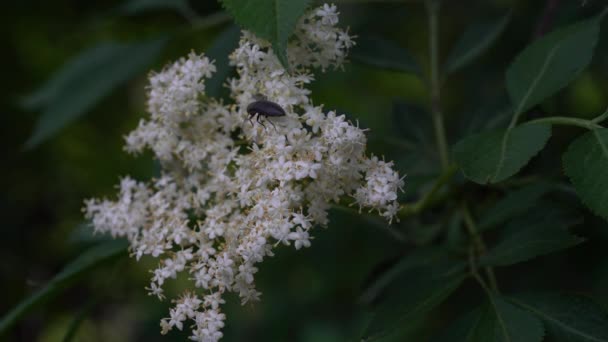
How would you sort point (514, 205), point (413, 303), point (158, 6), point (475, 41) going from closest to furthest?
point (413, 303) → point (514, 205) → point (475, 41) → point (158, 6)

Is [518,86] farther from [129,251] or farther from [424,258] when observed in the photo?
[129,251]

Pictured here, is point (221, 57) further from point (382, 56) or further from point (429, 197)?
point (429, 197)

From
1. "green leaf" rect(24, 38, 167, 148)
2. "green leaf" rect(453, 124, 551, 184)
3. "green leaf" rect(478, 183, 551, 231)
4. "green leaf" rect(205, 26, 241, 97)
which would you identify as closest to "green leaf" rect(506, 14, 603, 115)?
"green leaf" rect(453, 124, 551, 184)

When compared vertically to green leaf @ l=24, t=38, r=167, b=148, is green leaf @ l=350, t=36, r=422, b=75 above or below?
below

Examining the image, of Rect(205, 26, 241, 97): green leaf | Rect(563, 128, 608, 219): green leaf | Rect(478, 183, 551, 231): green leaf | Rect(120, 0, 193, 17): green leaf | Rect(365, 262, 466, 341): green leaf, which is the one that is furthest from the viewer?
Rect(120, 0, 193, 17): green leaf

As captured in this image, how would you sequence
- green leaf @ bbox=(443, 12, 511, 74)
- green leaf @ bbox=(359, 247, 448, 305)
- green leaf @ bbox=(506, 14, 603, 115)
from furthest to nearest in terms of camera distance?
green leaf @ bbox=(443, 12, 511, 74) → green leaf @ bbox=(359, 247, 448, 305) → green leaf @ bbox=(506, 14, 603, 115)

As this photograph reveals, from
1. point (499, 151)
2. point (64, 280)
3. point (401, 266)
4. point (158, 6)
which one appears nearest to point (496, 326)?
point (499, 151)

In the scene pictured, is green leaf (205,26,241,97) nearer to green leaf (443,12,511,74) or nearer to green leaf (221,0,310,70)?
green leaf (221,0,310,70)

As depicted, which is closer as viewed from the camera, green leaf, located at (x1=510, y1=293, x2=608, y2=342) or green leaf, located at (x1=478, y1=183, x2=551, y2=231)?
green leaf, located at (x1=510, y1=293, x2=608, y2=342)
